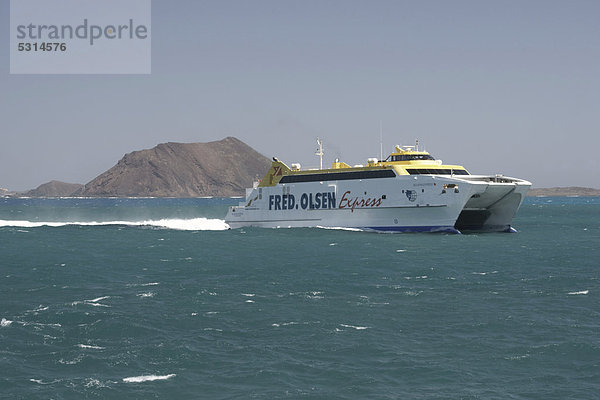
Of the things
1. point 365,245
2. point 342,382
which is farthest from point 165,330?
point 365,245

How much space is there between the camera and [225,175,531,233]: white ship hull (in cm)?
5522

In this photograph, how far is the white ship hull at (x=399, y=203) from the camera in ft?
181

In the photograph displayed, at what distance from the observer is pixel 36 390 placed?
51.7ft

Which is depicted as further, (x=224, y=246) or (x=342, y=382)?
(x=224, y=246)

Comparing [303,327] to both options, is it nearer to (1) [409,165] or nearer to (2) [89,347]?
(2) [89,347]

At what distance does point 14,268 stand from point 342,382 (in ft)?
92.8

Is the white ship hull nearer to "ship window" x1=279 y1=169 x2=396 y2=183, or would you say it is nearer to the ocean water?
"ship window" x1=279 y1=169 x2=396 y2=183

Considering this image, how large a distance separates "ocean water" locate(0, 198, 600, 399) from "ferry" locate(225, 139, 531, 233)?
1371 centimetres

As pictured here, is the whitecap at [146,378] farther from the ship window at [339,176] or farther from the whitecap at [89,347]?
the ship window at [339,176]

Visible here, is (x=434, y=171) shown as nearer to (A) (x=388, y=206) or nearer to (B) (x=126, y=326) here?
(A) (x=388, y=206)

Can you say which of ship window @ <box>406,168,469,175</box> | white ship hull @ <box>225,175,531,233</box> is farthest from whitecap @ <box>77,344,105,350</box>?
ship window @ <box>406,168,469,175</box>

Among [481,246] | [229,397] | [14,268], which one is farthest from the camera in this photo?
[481,246]

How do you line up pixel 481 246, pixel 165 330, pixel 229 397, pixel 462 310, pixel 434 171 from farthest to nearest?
pixel 434 171
pixel 481 246
pixel 462 310
pixel 165 330
pixel 229 397

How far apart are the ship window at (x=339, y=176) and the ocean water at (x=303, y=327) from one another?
1780 cm
